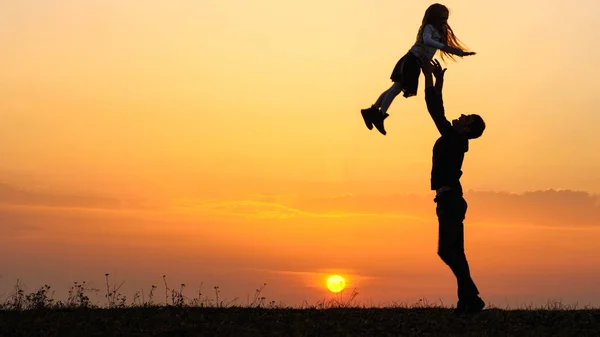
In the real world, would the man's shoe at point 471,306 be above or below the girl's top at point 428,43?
below

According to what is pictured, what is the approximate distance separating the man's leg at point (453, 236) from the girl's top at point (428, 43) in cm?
269

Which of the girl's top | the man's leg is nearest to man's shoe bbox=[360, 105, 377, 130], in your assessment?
the girl's top

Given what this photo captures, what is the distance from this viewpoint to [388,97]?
46.2ft

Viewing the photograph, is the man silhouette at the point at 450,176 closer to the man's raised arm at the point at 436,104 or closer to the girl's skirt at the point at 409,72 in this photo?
the man's raised arm at the point at 436,104

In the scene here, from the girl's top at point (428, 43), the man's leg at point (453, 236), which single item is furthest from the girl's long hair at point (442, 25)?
the man's leg at point (453, 236)

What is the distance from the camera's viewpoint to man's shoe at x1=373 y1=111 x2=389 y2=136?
13969 mm

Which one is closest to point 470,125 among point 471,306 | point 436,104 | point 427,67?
point 436,104

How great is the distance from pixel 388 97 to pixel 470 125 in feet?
6.93

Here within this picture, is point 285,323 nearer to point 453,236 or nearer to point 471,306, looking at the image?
point 453,236

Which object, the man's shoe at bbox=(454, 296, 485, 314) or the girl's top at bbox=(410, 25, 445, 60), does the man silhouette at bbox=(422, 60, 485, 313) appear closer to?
the man's shoe at bbox=(454, 296, 485, 314)

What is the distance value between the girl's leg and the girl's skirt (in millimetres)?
193

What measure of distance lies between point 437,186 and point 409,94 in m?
2.20

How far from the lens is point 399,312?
13.6m

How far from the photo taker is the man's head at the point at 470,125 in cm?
1238
